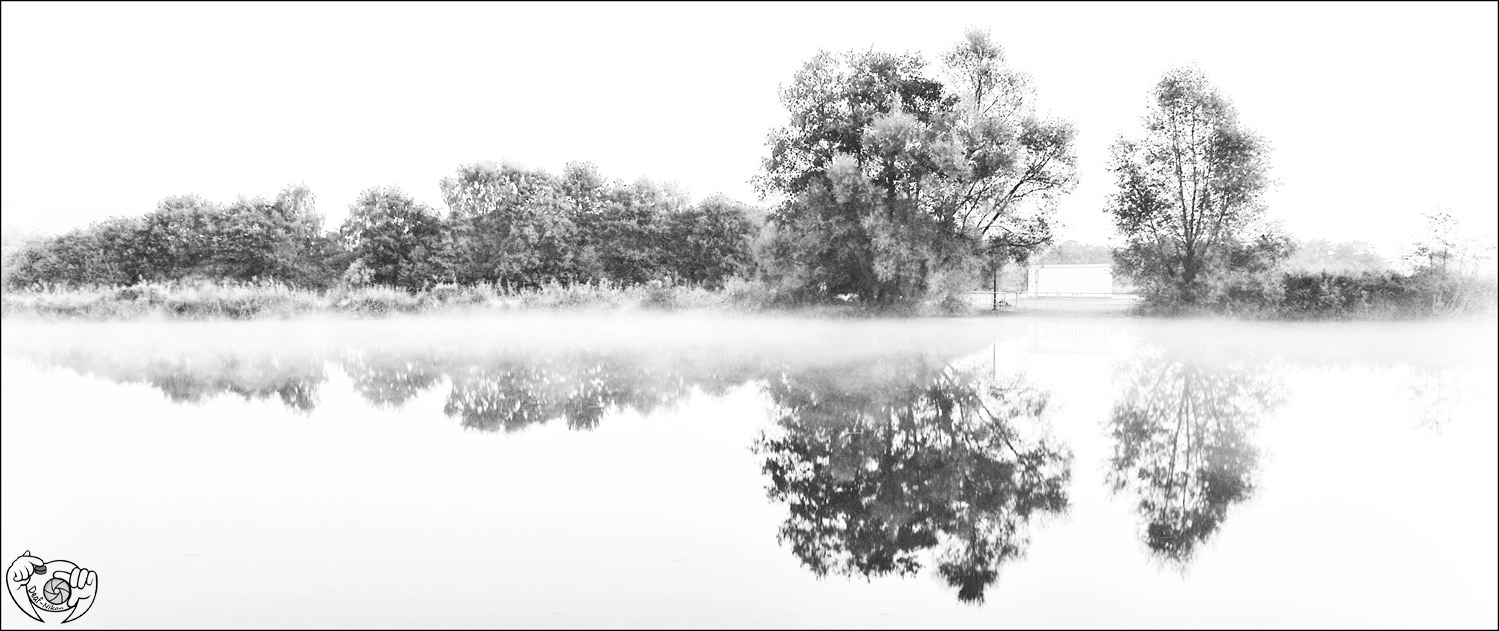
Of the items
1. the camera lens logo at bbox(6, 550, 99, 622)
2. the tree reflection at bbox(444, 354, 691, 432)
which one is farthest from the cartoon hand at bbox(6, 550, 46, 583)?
the tree reflection at bbox(444, 354, 691, 432)

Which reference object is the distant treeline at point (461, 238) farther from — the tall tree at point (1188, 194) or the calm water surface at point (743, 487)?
the tall tree at point (1188, 194)

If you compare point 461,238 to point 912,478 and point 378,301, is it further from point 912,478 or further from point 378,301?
point 912,478

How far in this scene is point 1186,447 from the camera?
5004 millimetres

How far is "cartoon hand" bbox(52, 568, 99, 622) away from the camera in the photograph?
288 cm

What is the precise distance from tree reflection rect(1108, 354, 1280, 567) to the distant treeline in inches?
417

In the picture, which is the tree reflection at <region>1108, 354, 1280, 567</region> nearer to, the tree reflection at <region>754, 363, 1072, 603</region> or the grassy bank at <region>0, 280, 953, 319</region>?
the tree reflection at <region>754, 363, 1072, 603</region>

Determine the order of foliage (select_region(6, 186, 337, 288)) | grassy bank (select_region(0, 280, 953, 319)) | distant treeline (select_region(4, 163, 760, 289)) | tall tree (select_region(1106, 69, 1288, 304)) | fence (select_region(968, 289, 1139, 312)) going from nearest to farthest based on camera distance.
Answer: grassy bank (select_region(0, 280, 953, 319)) < foliage (select_region(6, 186, 337, 288)) < distant treeline (select_region(4, 163, 760, 289)) < tall tree (select_region(1106, 69, 1288, 304)) < fence (select_region(968, 289, 1139, 312))

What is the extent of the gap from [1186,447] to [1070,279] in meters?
17.5

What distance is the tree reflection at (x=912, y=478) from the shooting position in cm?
322

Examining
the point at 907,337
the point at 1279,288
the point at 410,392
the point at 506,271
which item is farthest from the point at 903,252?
the point at 410,392

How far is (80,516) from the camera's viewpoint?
3861 mm

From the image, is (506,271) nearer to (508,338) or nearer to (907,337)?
(508,338)

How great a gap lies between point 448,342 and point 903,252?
28.6ft

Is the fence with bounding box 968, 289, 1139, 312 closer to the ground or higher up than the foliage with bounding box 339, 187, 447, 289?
closer to the ground
